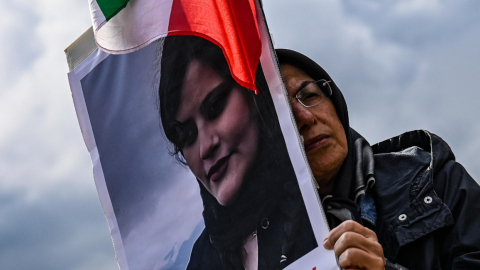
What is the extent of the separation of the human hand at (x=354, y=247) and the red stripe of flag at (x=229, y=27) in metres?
0.82

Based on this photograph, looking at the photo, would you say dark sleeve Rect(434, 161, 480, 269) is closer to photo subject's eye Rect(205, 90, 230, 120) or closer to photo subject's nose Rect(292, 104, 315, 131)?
photo subject's nose Rect(292, 104, 315, 131)

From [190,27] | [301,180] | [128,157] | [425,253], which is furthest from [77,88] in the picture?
[425,253]

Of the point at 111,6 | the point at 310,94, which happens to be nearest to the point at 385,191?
the point at 310,94

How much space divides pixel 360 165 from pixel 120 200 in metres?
1.47

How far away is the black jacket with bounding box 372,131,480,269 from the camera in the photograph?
2961 mm

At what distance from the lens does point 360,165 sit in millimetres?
3615

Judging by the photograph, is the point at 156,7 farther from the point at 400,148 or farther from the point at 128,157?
the point at 400,148

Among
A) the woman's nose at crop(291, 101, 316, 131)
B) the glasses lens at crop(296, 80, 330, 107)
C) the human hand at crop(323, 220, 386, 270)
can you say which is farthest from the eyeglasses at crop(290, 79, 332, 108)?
the human hand at crop(323, 220, 386, 270)

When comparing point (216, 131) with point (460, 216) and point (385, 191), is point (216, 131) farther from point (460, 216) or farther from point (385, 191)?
point (460, 216)

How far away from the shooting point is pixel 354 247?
2.35 meters

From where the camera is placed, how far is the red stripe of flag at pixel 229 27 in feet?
9.54

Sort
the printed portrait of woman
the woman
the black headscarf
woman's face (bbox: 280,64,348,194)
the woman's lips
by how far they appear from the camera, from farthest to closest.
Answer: woman's face (bbox: 280,64,348,194) < the black headscarf < the woman's lips < the woman < the printed portrait of woman

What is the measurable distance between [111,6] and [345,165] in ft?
5.55

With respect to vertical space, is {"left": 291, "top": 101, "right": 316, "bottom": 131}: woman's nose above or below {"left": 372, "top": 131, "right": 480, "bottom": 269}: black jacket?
above
